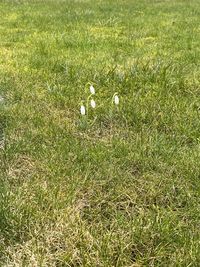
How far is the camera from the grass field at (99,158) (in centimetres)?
402

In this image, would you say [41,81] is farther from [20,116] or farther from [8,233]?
[8,233]

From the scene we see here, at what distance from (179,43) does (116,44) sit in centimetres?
146

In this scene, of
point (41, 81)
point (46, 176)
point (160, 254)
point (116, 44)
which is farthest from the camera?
point (116, 44)

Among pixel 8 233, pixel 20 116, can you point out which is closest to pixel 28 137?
pixel 20 116

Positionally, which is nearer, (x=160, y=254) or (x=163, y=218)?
(x=160, y=254)

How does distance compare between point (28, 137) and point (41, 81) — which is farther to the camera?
point (41, 81)

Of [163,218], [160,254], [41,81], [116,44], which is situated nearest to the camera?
[160,254]

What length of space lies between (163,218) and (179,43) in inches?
291

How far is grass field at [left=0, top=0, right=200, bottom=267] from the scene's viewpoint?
4.02 meters

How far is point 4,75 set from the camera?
802cm

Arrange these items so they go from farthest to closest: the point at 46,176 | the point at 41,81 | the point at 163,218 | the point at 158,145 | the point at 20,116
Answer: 1. the point at 41,81
2. the point at 20,116
3. the point at 158,145
4. the point at 46,176
5. the point at 163,218

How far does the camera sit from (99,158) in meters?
5.28

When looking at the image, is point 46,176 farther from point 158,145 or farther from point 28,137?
point 158,145

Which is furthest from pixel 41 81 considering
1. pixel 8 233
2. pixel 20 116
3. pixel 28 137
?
pixel 8 233
